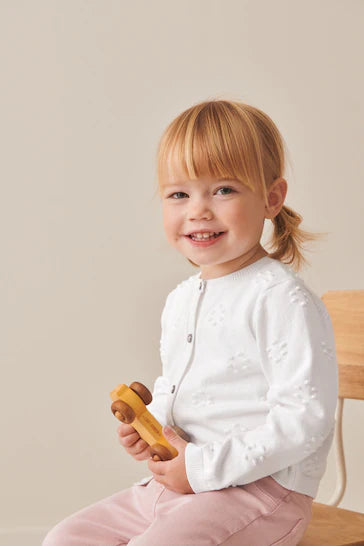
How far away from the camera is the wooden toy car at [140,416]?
872 mm

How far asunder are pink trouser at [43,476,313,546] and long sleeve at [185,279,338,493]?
2 centimetres

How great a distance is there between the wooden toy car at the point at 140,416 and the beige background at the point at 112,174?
806mm

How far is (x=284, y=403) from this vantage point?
2.80ft

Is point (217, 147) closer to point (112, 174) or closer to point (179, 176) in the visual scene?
point (179, 176)

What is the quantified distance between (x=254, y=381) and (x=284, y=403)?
0.07 m

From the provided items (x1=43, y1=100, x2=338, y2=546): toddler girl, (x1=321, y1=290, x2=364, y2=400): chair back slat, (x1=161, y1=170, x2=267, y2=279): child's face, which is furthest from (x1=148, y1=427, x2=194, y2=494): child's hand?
(x1=321, y1=290, x2=364, y2=400): chair back slat

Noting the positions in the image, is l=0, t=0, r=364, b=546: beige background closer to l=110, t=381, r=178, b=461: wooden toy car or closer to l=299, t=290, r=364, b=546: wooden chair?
l=299, t=290, r=364, b=546: wooden chair

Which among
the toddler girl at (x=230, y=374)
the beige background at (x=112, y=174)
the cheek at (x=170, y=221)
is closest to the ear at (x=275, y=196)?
the toddler girl at (x=230, y=374)

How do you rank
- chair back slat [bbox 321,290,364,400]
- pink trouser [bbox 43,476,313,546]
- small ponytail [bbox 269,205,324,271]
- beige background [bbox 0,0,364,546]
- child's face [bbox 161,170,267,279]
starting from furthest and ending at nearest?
beige background [bbox 0,0,364,546] < chair back slat [bbox 321,290,364,400] < small ponytail [bbox 269,205,324,271] < child's face [bbox 161,170,267,279] < pink trouser [bbox 43,476,313,546]

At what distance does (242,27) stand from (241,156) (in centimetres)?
82

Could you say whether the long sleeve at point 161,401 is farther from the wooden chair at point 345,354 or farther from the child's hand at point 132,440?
the wooden chair at point 345,354

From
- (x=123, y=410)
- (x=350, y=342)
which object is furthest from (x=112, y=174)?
(x=123, y=410)

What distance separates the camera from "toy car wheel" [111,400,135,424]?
0.87 meters

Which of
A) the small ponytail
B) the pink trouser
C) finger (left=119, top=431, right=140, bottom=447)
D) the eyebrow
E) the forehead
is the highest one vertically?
the forehead
